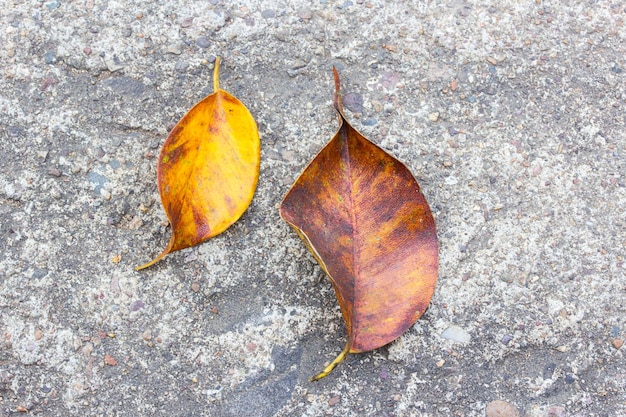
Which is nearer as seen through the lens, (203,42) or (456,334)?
(456,334)

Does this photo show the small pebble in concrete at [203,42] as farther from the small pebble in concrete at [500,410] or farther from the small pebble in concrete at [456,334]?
the small pebble in concrete at [500,410]

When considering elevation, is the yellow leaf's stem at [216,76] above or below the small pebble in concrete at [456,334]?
above

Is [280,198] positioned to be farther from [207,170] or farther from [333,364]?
[333,364]

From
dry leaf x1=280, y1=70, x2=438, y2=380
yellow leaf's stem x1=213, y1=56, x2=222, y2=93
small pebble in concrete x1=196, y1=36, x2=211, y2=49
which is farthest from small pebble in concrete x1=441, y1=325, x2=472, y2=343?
small pebble in concrete x1=196, y1=36, x2=211, y2=49

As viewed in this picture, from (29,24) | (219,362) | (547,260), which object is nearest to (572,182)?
(547,260)

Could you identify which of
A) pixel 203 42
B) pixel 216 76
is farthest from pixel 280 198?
pixel 203 42

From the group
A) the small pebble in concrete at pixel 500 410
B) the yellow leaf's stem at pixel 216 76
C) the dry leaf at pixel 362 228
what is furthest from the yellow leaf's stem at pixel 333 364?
the yellow leaf's stem at pixel 216 76

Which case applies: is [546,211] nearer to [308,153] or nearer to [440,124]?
[440,124]
